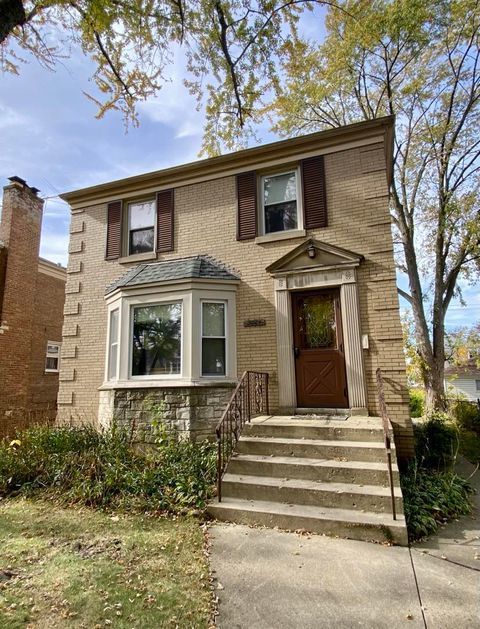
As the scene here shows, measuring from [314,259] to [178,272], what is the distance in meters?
2.85

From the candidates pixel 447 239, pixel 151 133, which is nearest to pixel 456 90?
pixel 447 239

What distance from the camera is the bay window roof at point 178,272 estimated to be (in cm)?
746

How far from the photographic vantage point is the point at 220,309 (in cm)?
761

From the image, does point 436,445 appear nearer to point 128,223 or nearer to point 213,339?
point 213,339

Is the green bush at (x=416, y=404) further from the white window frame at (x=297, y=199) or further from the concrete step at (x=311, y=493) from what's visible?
the concrete step at (x=311, y=493)

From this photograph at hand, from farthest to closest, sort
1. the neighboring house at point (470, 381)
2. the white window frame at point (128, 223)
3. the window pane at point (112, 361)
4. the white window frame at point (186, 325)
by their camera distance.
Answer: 1. the neighboring house at point (470, 381)
2. the white window frame at point (128, 223)
3. the window pane at point (112, 361)
4. the white window frame at point (186, 325)

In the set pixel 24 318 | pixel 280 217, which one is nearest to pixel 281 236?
pixel 280 217

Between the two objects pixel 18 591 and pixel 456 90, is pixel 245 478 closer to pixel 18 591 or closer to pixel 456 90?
pixel 18 591

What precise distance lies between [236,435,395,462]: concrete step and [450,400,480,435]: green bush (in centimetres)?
661

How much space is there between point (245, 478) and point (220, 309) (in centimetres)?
359

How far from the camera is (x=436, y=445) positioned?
24.3ft

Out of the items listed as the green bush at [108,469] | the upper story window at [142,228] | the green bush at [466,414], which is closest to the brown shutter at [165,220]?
the upper story window at [142,228]

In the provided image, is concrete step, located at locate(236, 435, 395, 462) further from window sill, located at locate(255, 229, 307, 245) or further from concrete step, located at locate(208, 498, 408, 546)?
window sill, located at locate(255, 229, 307, 245)

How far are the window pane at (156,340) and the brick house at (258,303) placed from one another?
3cm
